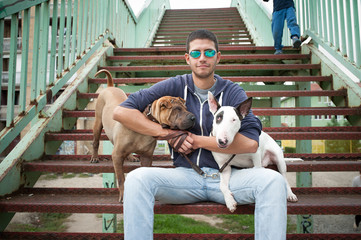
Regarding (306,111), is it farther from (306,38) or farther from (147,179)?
(147,179)

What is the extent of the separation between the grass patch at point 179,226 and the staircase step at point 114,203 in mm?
3111

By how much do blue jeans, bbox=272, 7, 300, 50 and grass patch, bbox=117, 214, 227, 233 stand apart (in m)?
3.76

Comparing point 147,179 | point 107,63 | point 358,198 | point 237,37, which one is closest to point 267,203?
point 147,179

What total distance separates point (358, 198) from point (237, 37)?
656cm

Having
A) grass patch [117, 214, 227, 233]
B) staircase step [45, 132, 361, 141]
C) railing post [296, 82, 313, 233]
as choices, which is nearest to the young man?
staircase step [45, 132, 361, 141]

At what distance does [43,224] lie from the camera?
18.7ft

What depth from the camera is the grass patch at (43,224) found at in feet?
17.5

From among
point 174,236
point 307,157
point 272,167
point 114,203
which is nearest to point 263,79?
point 307,157

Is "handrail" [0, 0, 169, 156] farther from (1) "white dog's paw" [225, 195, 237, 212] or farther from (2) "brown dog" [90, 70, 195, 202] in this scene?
(1) "white dog's paw" [225, 195, 237, 212]

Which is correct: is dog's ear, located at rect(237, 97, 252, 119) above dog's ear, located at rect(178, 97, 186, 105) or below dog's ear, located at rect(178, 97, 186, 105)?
below

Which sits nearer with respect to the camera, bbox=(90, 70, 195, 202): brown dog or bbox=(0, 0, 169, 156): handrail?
bbox=(90, 70, 195, 202): brown dog

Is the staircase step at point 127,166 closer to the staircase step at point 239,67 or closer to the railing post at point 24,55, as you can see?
the railing post at point 24,55

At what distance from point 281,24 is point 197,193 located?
4222 mm

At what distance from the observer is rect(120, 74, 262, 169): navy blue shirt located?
6.47ft
